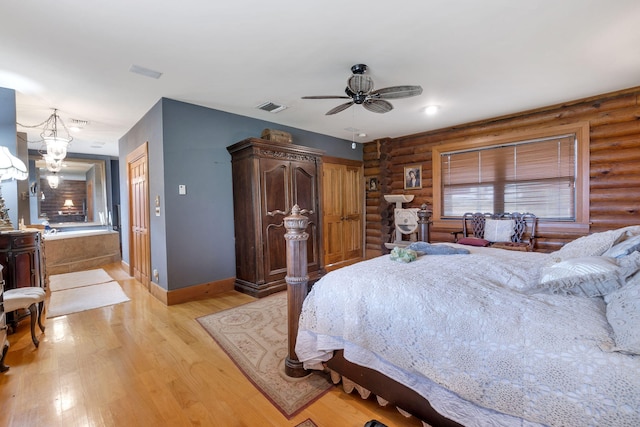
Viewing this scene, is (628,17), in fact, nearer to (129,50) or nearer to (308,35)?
(308,35)

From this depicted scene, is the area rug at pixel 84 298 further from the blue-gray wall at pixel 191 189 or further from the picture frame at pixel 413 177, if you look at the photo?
the picture frame at pixel 413 177

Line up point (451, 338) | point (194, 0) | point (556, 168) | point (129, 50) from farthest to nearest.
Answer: point (556, 168) < point (129, 50) < point (194, 0) < point (451, 338)

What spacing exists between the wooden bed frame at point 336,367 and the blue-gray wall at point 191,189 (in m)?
2.24

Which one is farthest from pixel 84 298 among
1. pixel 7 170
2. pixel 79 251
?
pixel 79 251

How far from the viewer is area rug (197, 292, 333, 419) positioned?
1755 mm

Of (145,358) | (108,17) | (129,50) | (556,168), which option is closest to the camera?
(108,17)

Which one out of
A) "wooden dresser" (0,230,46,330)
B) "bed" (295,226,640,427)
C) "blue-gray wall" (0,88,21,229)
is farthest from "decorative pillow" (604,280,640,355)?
"blue-gray wall" (0,88,21,229)

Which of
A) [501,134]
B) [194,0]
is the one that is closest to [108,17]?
[194,0]

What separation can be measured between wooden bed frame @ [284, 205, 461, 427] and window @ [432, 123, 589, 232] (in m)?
4.04

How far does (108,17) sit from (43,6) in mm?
365

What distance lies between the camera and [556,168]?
406cm

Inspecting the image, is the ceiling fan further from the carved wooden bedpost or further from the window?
the window

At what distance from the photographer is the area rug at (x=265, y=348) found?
69.1 inches

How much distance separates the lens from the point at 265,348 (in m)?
2.32
